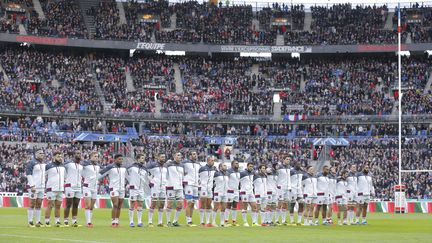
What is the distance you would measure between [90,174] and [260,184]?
760 centimetres

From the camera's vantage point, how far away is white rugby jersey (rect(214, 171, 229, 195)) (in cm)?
3312

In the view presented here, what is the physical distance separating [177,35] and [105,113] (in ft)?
43.7

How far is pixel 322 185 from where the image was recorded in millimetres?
35969

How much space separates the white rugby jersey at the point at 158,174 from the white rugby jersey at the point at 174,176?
15cm

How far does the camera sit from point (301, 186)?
35750mm

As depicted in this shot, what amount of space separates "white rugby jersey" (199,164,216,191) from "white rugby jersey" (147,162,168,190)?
5.47ft

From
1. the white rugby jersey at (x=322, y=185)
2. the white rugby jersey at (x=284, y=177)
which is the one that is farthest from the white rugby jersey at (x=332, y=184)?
the white rugby jersey at (x=284, y=177)

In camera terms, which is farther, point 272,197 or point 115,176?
point 272,197

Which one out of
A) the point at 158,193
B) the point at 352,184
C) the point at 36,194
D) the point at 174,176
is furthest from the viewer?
the point at 352,184

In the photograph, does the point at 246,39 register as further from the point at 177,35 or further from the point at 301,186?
the point at 301,186

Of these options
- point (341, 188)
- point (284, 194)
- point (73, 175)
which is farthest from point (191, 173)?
point (341, 188)

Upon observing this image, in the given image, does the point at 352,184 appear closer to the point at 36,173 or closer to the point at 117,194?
the point at 117,194

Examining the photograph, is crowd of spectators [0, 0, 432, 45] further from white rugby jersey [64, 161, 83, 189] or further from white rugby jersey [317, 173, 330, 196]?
white rugby jersey [64, 161, 83, 189]

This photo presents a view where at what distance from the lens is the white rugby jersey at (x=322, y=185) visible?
35.8 m
